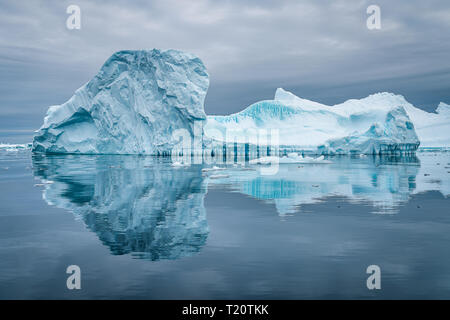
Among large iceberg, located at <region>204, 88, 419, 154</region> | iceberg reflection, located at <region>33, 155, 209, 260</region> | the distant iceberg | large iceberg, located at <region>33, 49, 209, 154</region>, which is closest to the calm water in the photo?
iceberg reflection, located at <region>33, 155, 209, 260</region>

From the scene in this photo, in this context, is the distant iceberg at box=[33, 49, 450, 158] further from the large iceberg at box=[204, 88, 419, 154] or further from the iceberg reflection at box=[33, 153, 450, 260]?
the iceberg reflection at box=[33, 153, 450, 260]

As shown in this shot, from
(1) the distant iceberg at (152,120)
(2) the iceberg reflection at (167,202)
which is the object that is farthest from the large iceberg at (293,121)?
(2) the iceberg reflection at (167,202)

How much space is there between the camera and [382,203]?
34.3 feet

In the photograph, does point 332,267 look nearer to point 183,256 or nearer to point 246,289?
point 246,289

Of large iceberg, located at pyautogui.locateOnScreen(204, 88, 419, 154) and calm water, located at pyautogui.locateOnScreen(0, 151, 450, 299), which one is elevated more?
large iceberg, located at pyautogui.locateOnScreen(204, 88, 419, 154)

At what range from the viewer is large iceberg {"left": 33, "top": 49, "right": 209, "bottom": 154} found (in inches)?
1435

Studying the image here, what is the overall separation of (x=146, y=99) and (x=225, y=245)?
32411 millimetres

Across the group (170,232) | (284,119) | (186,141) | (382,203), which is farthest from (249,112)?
(170,232)

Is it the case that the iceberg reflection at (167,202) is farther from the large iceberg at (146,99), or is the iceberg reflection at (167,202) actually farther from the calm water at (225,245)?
the large iceberg at (146,99)

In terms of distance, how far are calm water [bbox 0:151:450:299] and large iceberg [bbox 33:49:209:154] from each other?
83.8 ft

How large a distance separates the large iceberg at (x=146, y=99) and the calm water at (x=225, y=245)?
25.5 metres

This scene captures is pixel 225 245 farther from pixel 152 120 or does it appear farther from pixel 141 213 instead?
pixel 152 120
